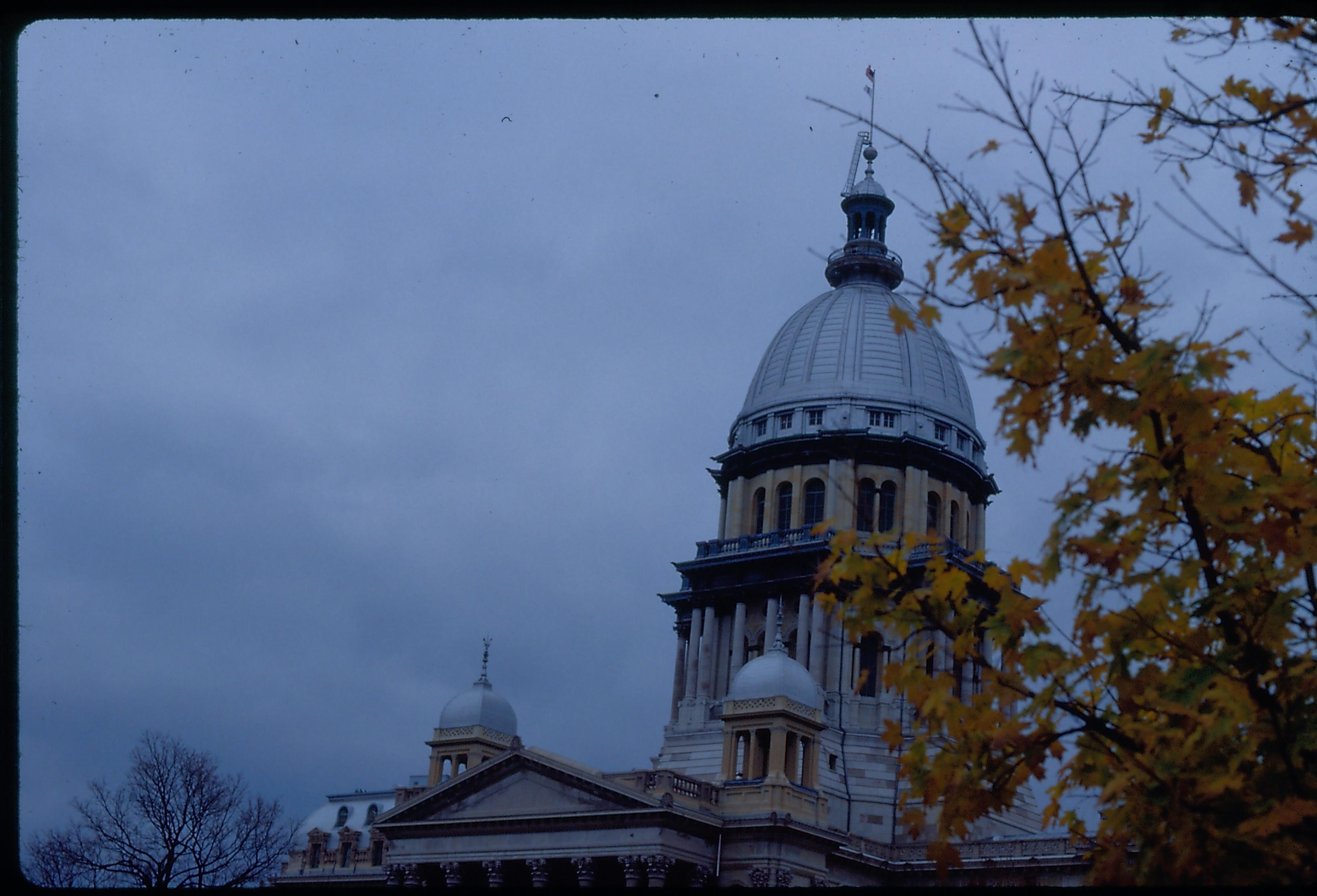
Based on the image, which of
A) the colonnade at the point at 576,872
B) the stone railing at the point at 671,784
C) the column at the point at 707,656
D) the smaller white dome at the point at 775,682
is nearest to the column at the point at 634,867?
the colonnade at the point at 576,872

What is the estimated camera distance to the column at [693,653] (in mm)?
79562

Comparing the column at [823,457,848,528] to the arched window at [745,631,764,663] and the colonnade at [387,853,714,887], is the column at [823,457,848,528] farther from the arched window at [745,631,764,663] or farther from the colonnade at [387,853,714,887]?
the colonnade at [387,853,714,887]

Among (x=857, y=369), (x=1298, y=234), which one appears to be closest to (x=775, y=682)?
(x=857, y=369)

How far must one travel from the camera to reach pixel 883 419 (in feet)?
268

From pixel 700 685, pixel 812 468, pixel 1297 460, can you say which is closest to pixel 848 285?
pixel 812 468

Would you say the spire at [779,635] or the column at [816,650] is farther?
the column at [816,650]

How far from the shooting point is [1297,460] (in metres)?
13.3

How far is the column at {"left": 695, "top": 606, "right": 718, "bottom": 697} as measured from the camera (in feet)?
258

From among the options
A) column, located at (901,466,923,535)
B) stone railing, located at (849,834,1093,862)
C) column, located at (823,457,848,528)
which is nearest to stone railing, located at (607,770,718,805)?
stone railing, located at (849,834,1093,862)

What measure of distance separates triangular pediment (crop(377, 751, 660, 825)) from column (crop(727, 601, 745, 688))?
17.9m

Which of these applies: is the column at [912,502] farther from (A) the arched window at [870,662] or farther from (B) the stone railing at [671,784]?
Answer: (B) the stone railing at [671,784]

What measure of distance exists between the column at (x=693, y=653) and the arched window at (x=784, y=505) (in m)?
6.77

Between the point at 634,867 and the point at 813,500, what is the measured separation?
2817 cm

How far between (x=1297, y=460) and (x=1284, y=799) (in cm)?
395
